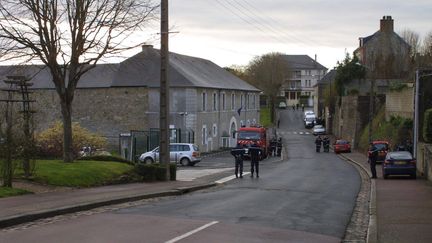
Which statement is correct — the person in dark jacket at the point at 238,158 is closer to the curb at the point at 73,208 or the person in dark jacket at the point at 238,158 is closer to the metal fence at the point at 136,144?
the curb at the point at 73,208

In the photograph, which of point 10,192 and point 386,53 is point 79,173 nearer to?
point 10,192

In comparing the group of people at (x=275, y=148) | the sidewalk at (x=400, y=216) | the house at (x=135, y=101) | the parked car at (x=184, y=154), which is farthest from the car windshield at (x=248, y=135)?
the sidewalk at (x=400, y=216)

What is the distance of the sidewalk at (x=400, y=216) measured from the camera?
41.0ft

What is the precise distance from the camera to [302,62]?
184500mm

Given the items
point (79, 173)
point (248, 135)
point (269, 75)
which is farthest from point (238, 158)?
point (269, 75)

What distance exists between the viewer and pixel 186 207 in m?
16.7

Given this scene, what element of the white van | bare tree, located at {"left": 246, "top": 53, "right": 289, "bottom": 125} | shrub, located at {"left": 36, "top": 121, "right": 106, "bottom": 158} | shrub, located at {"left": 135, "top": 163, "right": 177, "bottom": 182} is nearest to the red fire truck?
shrub, located at {"left": 36, "top": 121, "right": 106, "bottom": 158}

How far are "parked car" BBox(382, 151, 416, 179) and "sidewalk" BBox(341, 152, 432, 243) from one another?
8511mm

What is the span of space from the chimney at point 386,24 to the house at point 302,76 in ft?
236

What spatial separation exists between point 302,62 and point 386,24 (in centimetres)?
8579

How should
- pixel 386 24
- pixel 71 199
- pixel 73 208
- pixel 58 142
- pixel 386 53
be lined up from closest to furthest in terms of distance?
pixel 73 208
pixel 71 199
pixel 58 142
pixel 386 53
pixel 386 24

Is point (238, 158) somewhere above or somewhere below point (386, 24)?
below

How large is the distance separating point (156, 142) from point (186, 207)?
111 feet

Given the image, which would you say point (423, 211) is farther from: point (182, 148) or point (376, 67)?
point (376, 67)
